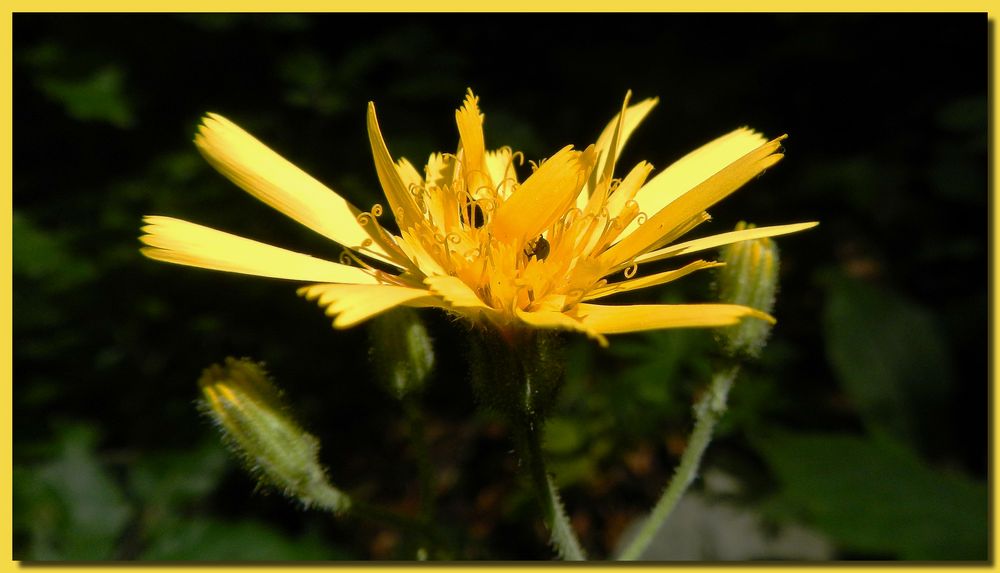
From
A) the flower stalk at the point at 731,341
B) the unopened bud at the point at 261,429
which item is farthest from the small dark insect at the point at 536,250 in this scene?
the unopened bud at the point at 261,429

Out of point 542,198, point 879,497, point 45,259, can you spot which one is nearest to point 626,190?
point 542,198

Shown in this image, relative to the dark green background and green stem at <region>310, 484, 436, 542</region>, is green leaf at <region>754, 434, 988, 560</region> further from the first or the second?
green stem at <region>310, 484, 436, 542</region>

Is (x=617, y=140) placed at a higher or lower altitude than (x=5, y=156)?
lower

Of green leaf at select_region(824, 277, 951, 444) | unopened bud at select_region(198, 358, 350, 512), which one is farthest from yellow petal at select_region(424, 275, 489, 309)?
green leaf at select_region(824, 277, 951, 444)

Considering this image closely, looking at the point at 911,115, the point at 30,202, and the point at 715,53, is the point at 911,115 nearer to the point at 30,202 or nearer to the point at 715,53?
the point at 715,53

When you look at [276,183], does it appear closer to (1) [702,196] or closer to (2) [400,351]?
(2) [400,351]

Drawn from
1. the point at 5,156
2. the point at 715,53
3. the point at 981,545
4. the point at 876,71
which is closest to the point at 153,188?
the point at 5,156

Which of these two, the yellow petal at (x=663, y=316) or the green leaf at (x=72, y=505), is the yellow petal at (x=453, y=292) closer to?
the yellow petal at (x=663, y=316)
